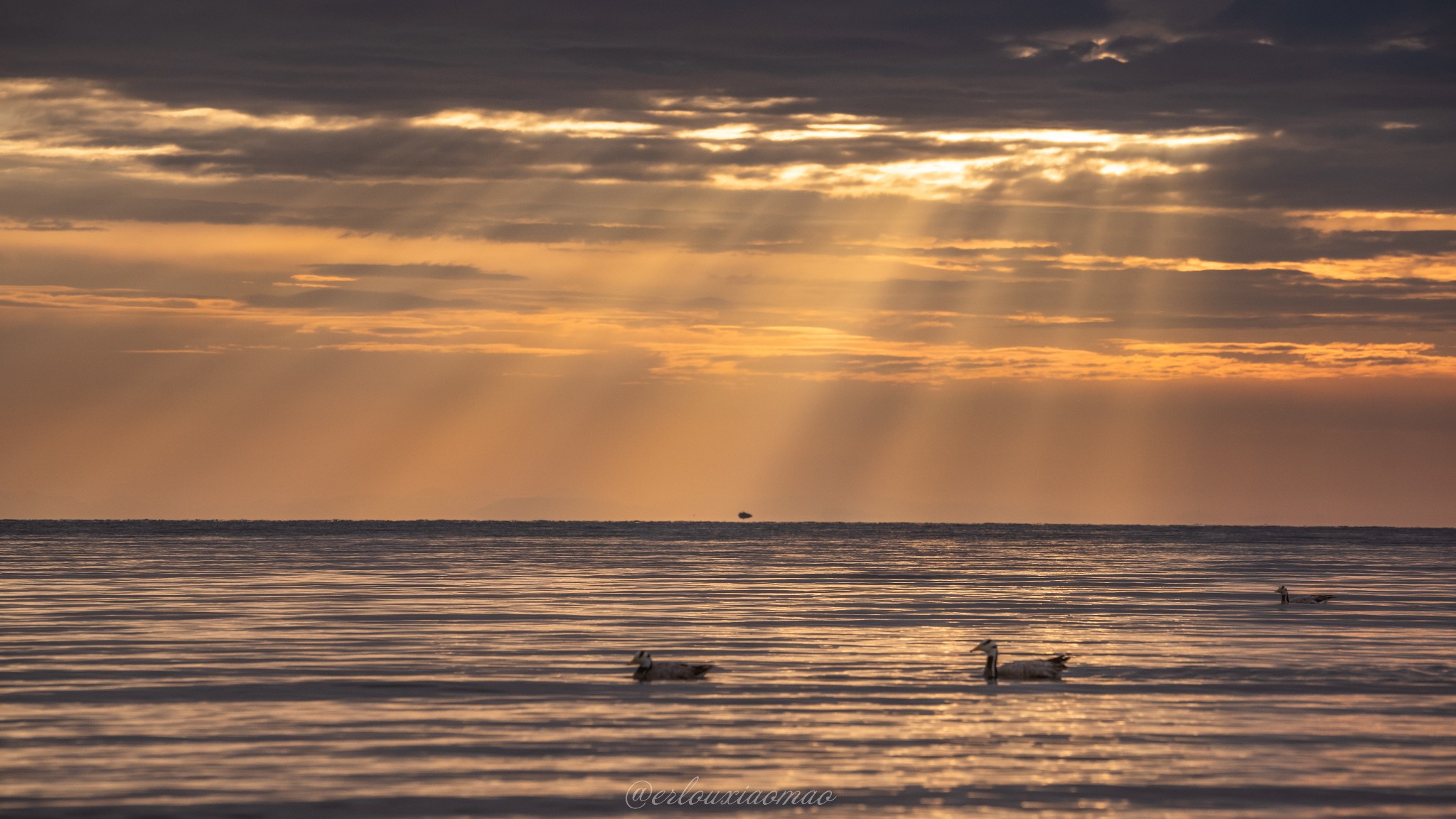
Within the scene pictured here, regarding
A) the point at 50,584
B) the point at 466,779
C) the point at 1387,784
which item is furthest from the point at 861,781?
the point at 50,584

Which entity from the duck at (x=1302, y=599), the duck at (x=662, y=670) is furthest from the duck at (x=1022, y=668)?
the duck at (x=1302, y=599)

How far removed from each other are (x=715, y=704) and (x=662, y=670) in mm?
2174

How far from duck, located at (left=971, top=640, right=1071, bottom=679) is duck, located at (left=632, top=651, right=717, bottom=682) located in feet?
15.8

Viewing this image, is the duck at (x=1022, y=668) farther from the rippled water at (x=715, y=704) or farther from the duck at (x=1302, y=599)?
the duck at (x=1302, y=599)

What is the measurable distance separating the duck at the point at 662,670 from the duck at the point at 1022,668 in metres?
4.82

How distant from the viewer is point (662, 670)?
25172 millimetres

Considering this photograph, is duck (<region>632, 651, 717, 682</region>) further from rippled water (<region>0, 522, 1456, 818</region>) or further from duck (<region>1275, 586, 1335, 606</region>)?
duck (<region>1275, 586, 1335, 606</region>)

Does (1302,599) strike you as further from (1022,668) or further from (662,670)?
(662,670)

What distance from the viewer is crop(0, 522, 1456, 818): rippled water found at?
17.0 meters

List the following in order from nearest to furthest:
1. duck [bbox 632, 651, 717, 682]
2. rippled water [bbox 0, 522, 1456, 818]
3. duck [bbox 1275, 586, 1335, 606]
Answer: rippled water [bbox 0, 522, 1456, 818] < duck [bbox 632, 651, 717, 682] < duck [bbox 1275, 586, 1335, 606]

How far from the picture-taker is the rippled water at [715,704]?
55.6 feet

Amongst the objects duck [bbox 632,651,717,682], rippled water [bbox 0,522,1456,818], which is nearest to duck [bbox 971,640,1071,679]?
rippled water [bbox 0,522,1456,818]

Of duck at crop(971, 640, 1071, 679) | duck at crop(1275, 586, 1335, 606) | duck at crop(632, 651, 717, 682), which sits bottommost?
duck at crop(1275, 586, 1335, 606)

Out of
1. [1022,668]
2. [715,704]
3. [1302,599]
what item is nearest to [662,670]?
[715,704]
